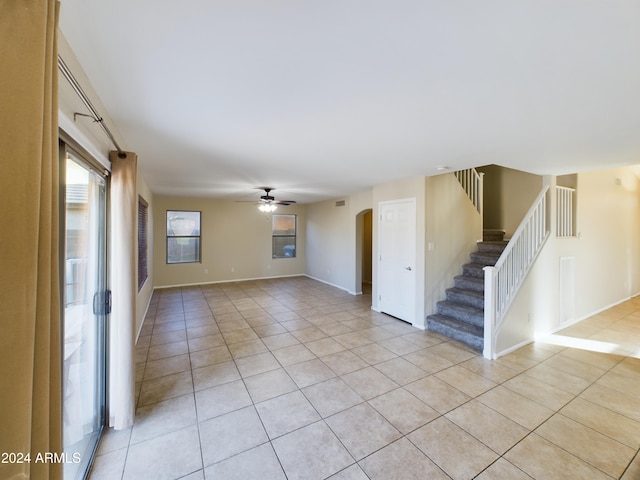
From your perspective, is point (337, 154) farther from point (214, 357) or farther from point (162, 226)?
point (162, 226)

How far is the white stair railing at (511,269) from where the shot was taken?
3.42 metres

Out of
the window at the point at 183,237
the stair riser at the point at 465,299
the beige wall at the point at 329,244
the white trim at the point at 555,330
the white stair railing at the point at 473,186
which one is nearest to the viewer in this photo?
the white trim at the point at 555,330

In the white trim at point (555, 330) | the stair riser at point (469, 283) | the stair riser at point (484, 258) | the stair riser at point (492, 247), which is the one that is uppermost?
the stair riser at point (492, 247)

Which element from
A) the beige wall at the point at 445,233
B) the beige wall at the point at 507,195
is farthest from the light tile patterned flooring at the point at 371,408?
the beige wall at the point at 507,195

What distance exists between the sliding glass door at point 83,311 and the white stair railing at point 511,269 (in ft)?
13.4

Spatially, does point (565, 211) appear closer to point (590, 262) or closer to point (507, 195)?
point (590, 262)

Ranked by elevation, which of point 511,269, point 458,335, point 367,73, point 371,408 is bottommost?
point 371,408

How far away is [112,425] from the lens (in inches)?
86.1

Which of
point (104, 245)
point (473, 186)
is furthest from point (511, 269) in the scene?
point (104, 245)

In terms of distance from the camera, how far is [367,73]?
1.55 metres

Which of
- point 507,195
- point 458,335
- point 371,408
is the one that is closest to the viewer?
point 371,408

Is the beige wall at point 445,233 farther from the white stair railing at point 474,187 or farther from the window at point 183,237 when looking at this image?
the window at point 183,237

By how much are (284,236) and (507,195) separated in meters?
6.18

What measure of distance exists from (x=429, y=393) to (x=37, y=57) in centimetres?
336
